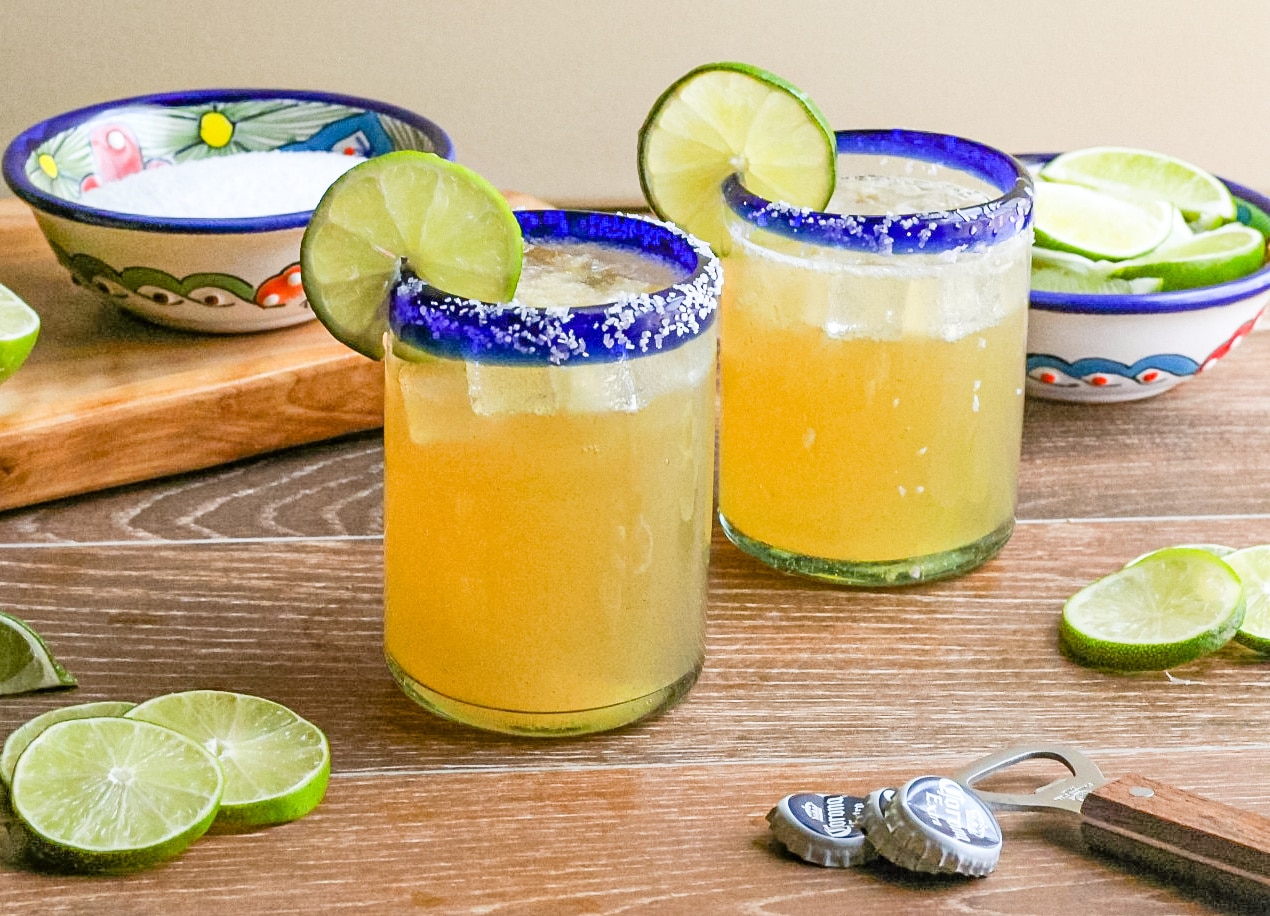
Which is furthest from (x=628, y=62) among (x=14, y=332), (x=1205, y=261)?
(x=14, y=332)

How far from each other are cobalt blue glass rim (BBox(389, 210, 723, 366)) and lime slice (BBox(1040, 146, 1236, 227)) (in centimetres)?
68

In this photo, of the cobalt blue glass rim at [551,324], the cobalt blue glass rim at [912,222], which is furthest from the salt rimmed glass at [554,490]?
the cobalt blue glass rim at [912,222]

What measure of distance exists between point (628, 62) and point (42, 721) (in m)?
1.16

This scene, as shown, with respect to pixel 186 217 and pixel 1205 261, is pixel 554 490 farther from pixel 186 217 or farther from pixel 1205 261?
pixel 1205 261

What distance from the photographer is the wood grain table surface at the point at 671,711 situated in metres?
0.72

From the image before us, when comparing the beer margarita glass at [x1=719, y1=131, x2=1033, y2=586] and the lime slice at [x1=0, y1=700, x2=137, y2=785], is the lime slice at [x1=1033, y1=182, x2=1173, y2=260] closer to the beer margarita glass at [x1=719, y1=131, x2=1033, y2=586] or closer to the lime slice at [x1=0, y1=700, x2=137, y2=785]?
the beer margarita glass at [x1=719, y1=131, x2=1033, y2=586]

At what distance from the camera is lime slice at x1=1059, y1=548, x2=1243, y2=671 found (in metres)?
0.91

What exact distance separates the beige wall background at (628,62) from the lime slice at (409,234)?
1.03 m

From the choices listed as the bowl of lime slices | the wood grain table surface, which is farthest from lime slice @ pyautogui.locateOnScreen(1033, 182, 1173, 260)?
the wood grain table surface

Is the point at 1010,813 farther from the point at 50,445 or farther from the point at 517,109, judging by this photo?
the point at 517,109

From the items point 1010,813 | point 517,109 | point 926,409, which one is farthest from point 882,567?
point 517,109

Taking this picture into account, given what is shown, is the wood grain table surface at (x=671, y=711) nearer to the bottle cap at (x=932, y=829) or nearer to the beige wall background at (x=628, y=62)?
the bottle cap at (x=932, y=829)

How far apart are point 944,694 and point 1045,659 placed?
0.08 meters

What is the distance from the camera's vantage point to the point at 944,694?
89 centimetres
